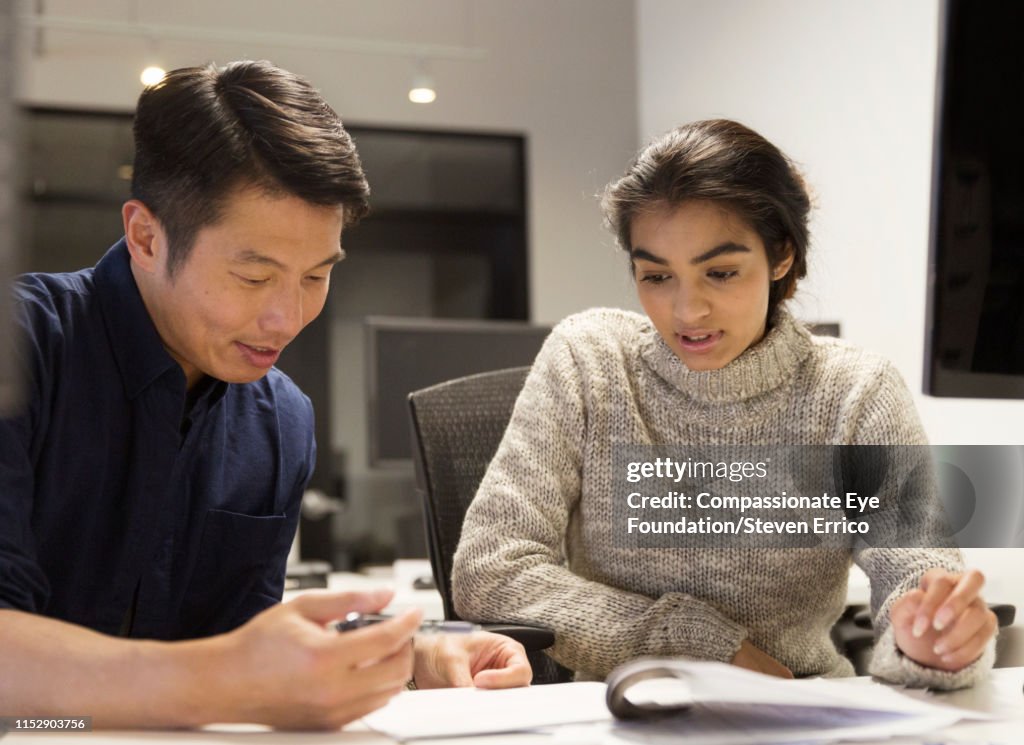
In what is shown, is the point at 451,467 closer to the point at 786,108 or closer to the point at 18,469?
the point at 18,469

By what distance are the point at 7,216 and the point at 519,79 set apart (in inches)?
185

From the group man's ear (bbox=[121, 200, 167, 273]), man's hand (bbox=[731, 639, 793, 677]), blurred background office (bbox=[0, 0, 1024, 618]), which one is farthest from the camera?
blurred background office (bbox=[0, 0, 1024, 618])

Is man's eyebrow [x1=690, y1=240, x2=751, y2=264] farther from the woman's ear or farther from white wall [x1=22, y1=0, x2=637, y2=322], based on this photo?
white wall [x1=22, y1=0, x2=637, y2=322]

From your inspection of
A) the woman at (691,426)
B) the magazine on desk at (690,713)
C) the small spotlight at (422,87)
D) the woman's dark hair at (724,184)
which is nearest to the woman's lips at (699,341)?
the woman at (691,426)

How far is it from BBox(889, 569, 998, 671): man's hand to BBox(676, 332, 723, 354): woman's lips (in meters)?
0.48

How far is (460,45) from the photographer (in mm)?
4961

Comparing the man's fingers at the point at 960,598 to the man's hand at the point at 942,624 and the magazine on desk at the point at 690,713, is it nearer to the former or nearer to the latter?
the man's hand at the point at 942,624

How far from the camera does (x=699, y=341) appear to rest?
1.40 metres

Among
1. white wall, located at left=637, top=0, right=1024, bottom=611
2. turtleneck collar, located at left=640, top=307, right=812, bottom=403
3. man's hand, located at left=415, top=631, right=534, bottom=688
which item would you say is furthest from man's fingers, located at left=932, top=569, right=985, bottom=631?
white wall, located at left=637, top=0, right=1024, bottom=611

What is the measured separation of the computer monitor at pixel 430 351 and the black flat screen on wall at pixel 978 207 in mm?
1670

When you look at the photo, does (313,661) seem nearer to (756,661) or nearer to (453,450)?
(756,661)

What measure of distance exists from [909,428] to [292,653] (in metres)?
0.93

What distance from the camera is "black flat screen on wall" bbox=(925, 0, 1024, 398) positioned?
86 centimetres

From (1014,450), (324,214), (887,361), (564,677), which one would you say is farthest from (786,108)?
(324,214)
